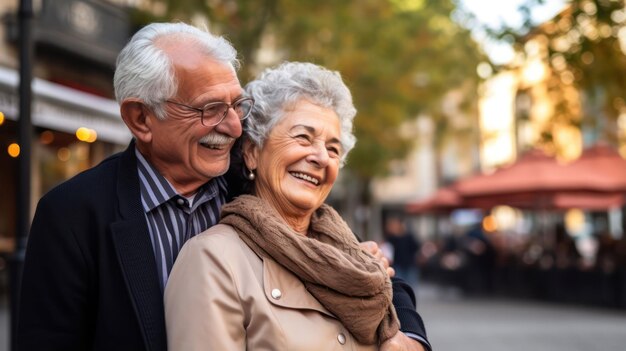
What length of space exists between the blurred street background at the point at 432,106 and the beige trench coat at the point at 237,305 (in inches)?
155

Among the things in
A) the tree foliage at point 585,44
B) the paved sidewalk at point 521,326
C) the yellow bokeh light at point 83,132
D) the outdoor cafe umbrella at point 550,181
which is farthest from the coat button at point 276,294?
the outdoor cafe umbrella at point 550,181

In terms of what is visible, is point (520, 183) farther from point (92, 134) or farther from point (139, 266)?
point (139, 266)

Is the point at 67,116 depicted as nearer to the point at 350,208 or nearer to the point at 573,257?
the point at 573,257

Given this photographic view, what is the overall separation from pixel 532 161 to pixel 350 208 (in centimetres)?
1995

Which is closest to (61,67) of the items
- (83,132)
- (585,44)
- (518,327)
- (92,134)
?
(92,134)

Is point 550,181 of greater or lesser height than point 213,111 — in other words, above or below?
below

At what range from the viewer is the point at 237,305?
2395 millimetres

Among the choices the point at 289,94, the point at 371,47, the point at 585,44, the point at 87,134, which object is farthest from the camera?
the point at 371,47

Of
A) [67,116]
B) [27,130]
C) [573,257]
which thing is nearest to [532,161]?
[573,257]

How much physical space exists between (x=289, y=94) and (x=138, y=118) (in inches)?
17.6

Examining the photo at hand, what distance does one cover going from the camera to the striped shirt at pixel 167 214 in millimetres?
2535

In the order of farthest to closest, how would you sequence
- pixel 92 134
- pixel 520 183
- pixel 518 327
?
pixel 520 183, pixel 518 327, pixel 92 134

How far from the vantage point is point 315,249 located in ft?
8.24

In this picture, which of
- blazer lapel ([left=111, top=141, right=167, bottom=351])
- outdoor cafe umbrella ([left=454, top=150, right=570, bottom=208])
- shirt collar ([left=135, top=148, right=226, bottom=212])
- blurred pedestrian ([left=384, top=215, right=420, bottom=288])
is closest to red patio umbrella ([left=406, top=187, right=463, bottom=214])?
outdoor cafe umbrella ([left=454, top=150, right=570, bottom=208])
